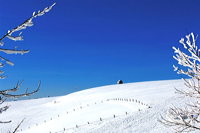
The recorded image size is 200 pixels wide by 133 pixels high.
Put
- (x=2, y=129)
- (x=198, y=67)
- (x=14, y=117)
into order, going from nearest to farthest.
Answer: (x=198, y=67), (x=2, y=129), (x=14, y=117)

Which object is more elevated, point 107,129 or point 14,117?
point 14,117

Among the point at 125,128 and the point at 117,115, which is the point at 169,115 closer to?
the point at 125,128

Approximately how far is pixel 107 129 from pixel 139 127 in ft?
9.03

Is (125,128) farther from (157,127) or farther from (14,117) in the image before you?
(14,117)

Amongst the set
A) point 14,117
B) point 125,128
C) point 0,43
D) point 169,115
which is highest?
point 14,117

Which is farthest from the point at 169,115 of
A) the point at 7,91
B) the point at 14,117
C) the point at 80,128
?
the point at 14,117

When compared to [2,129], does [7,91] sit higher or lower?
lower

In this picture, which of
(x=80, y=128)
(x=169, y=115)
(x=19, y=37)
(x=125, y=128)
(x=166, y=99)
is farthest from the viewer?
(x=166, y=99)

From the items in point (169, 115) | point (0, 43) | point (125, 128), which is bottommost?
point (169, 115)

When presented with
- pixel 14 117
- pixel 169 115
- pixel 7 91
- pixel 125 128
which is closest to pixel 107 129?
pixel 125 128

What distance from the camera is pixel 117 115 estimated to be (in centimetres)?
2425

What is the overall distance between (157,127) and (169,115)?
10956 millimetres

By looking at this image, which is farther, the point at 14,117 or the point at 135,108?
the point at 14,117

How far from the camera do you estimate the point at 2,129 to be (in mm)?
33062
